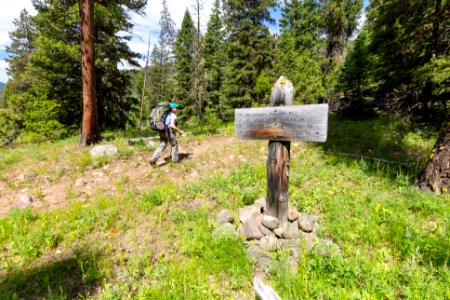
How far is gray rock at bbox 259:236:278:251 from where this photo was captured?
3361 millimetres

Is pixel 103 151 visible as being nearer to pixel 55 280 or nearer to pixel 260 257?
pixel 55 280

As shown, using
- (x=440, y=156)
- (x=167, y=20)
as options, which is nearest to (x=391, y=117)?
(x=440, y=156)

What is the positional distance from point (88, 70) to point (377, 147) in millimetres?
11320

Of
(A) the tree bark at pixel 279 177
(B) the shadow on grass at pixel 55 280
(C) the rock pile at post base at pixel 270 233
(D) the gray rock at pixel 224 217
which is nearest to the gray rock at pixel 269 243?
(C) the rock pile at post base at pixel 270 233

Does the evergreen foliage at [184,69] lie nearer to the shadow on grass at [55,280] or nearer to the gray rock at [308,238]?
the shadow on grass at [55,280]

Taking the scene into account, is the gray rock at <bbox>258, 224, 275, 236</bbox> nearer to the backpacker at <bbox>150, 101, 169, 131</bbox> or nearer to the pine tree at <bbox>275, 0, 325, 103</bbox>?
the backpacker at <bbox>150, 101, 169, 131</bbox>

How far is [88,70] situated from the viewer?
8.63 metres

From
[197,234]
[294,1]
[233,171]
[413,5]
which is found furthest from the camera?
[294,1]

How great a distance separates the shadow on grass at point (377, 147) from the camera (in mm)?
5723

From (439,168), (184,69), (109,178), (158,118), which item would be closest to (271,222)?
(439,168)

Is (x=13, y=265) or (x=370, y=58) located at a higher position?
(x=370, y=58)

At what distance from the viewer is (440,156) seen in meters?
4.18

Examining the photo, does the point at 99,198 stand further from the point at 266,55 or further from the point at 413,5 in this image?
the point at 266,55

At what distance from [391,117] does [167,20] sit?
64.4 feet
